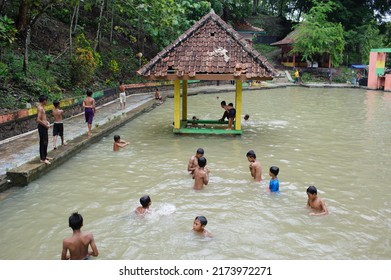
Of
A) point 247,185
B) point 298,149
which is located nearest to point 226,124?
point 298,149

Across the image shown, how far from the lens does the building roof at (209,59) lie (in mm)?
13414

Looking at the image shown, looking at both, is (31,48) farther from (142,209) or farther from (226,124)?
(142,209)

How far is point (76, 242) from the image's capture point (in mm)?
5488

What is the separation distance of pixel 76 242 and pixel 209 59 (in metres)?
9.52

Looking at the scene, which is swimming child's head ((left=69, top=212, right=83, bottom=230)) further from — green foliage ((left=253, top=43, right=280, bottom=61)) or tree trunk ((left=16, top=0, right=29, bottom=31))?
green foliage ((left=253, top=43, right=280, bottom=61))

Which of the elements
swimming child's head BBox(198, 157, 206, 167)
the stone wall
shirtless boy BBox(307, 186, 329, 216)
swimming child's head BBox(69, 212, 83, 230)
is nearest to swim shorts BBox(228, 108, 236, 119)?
swimming child's head BBox(198, 157, 206, 167)

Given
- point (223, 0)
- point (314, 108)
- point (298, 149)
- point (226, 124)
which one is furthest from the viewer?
point (223, 0)

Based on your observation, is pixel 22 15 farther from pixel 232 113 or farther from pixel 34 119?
pixel 232 113

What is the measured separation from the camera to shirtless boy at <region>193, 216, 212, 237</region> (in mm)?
6379

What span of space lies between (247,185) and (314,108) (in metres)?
15.6

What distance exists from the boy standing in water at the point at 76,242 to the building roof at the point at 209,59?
333 inches

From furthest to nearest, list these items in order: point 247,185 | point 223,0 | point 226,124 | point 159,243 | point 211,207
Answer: point 223,0, point 226,124, point 247,185, point 211,207, point 159,243

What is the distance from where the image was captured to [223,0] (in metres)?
35.2
